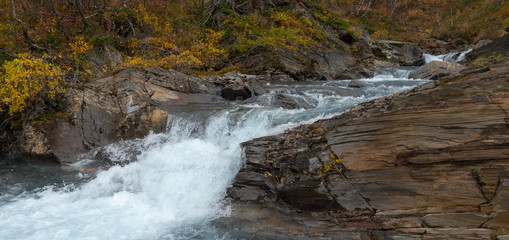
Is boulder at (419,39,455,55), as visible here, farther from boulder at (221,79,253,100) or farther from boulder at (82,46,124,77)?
boulder at (82,46,124,77)

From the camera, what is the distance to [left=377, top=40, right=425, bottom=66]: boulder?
72.0ft

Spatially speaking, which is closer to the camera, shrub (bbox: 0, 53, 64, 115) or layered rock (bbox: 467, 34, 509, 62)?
shrub (bbox: 0, 53, 64, 115)

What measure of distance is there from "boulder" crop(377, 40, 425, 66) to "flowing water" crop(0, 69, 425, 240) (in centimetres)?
1401

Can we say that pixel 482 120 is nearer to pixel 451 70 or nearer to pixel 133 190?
pixel 133 190

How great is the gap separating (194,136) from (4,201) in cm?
459

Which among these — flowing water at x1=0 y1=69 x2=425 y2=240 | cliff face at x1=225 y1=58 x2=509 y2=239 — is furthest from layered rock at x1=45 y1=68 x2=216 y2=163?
cliff face at x1=225 y1=58 x2=509 y2=239

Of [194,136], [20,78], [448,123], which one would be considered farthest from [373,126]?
[20,78]

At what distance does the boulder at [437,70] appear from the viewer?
564 inches

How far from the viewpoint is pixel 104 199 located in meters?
6.57

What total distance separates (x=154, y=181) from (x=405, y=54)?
857 inches

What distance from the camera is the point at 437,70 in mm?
14719

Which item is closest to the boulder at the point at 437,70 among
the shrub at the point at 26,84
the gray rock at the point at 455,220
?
the gray rock at the point at 455,220

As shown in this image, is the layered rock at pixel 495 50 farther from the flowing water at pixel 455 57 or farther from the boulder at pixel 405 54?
the boulder at pixel 405 54

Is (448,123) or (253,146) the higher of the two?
(448,123)
